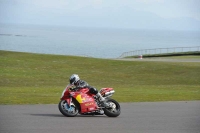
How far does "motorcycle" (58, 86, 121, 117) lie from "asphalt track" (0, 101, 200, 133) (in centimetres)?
17

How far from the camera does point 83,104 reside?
12.2 m

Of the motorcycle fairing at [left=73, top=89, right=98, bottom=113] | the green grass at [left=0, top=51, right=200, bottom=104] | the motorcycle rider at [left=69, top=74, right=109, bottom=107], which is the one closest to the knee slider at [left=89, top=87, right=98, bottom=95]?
the motorcycle rider at [left=69, top=74, right=109, bottom=107]

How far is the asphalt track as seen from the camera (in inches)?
390

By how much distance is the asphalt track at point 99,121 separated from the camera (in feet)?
32.5

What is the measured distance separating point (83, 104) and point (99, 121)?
2.76ft

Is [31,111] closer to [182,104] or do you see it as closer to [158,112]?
[158,112]

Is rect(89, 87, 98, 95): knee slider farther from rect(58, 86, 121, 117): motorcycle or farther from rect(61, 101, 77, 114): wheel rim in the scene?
rect(61, 101, 77, 114): wheel rim

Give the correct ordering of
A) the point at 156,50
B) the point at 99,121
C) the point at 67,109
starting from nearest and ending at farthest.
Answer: the point at 99,121 < the point at 67,109 < the point at 156,50

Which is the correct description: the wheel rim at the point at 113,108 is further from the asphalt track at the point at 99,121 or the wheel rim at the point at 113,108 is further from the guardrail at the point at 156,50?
the guardrail at the point at 156,50

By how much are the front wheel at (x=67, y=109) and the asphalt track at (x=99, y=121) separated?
6.7 inches

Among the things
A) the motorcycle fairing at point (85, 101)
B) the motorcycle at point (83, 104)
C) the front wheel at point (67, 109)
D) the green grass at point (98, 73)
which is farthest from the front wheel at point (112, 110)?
the green grass at point (98, 73)

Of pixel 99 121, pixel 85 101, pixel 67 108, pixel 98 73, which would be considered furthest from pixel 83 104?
pixel 98 73

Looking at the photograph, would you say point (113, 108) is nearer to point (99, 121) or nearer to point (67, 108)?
point (99, 121)

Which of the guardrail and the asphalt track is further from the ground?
the guardrail
